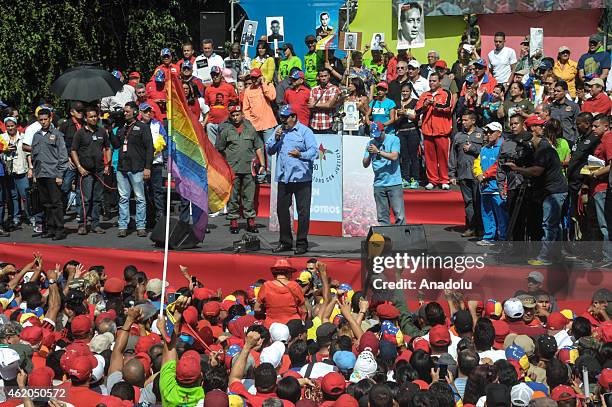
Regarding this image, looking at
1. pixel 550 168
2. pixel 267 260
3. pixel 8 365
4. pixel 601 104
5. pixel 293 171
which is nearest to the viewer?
pixel 8 365

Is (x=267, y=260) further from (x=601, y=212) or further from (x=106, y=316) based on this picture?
(x=601, y=212)

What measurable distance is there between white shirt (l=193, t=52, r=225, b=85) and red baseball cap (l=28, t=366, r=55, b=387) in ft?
39.3

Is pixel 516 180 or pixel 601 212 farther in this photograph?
pixel 516 180

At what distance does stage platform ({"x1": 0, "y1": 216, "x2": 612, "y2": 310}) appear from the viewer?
1255 cm

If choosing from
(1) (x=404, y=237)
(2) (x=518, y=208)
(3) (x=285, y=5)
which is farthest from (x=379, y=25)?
(1) (x=404, y=237)

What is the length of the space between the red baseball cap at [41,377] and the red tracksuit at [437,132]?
10.0 meters

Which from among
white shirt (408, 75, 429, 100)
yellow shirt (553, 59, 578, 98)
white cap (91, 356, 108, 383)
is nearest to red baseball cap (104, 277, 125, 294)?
white cap (91, 356, 108, 383)

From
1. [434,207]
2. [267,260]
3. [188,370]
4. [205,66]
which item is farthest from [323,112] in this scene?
[188,370]

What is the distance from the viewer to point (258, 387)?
860 centimetres

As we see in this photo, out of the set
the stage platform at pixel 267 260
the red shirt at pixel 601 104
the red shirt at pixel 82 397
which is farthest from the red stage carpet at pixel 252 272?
the red shirt at pixel 601 104

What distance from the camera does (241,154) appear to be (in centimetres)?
1697

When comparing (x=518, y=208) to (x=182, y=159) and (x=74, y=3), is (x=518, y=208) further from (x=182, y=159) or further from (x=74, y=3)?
(x=74, y=3)

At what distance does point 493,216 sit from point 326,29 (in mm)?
7309

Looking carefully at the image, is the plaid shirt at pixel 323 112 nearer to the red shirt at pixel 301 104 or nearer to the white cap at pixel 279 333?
the red shirt at pixel 301 104
